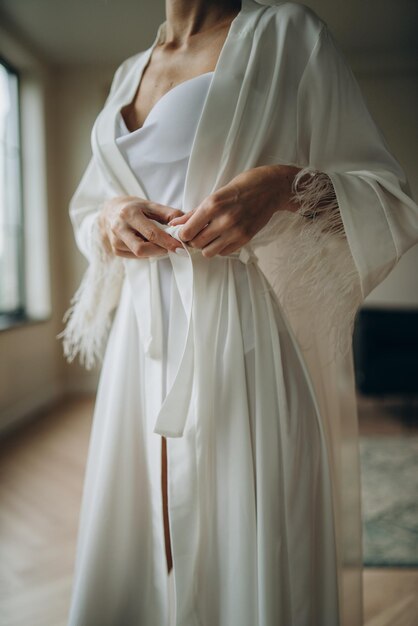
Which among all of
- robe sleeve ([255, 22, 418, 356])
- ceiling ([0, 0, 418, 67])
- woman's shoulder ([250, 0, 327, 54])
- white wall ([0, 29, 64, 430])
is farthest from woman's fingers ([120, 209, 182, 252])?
white wall ([0, 29, 64, 430])

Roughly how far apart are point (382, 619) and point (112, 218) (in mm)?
1272

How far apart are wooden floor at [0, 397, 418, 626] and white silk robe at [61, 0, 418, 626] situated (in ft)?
2.83

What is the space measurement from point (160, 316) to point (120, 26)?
3.80 feet

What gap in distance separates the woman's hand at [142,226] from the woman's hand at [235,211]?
0.09 feet

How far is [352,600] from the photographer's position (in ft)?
2.74

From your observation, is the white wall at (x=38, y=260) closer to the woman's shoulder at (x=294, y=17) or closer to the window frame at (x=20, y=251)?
the window frame at (x=20, y=251)

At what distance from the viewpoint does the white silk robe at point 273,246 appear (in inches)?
23.5

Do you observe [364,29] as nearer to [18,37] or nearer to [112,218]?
[112,218]

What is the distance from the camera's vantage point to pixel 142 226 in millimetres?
597

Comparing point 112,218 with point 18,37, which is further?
point 18,37

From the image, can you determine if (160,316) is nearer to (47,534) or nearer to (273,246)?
(273,246)

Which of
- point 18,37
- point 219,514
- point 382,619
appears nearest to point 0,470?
point 382,619

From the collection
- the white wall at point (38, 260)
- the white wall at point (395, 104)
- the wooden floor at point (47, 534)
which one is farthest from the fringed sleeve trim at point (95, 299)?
the white wall at point (395, 104)

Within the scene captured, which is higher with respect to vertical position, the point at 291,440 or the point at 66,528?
the point at 291,440
